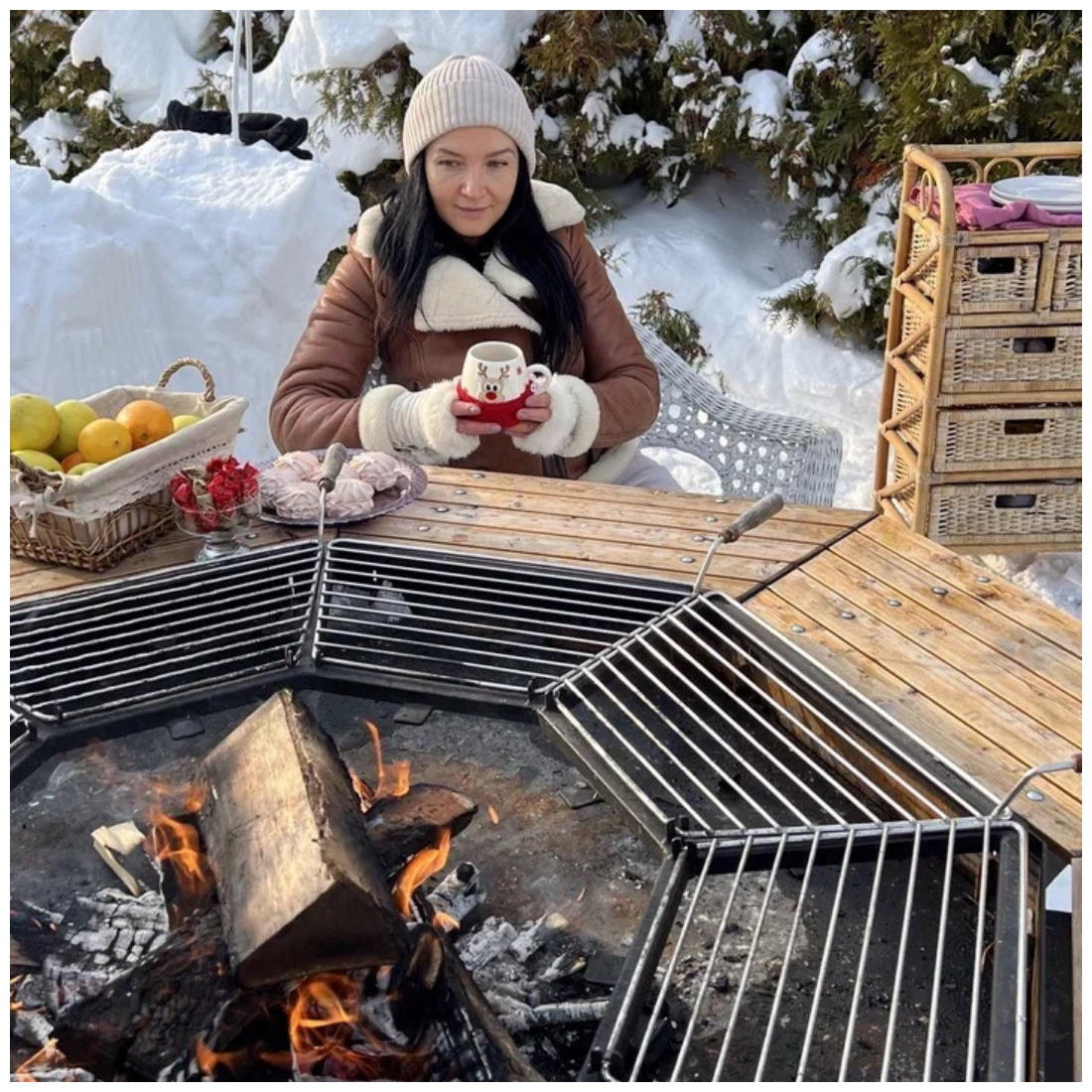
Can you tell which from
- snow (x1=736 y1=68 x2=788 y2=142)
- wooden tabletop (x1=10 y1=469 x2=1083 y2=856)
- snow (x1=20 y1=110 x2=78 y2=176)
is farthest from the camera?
snow (x1=20 y1=110 x2=78 y2=176)

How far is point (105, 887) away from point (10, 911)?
0.12 meters

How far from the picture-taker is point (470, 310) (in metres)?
2.62

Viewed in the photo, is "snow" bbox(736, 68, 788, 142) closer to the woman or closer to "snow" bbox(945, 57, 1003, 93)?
"snow" bbox(945, 57, 1003, 93)

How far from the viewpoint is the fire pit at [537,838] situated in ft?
4.21

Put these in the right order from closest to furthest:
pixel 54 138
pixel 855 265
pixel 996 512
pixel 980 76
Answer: pixel 996 512 → pixel 980 76 → pixel 855 265 → pixel 54 138

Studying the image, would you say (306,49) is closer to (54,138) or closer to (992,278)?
(54,138)

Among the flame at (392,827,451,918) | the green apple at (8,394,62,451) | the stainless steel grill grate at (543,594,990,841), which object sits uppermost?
the green apple at (8,394,62,451)

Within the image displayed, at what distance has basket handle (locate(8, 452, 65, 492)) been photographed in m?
1.77

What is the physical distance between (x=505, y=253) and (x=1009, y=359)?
149 cm

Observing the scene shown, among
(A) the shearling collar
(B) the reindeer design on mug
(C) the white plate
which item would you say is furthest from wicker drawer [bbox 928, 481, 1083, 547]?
(C) the white plate

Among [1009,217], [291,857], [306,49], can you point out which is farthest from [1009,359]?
[306,49]

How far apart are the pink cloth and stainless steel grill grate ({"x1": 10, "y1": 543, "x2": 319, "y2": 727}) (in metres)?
2.09

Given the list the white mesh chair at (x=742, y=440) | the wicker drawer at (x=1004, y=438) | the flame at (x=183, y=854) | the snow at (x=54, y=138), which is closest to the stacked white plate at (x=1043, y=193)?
the wicker drawer at (x=1004, y=438)

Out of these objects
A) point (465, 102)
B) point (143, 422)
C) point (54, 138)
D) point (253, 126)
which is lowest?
point (143, 422)
